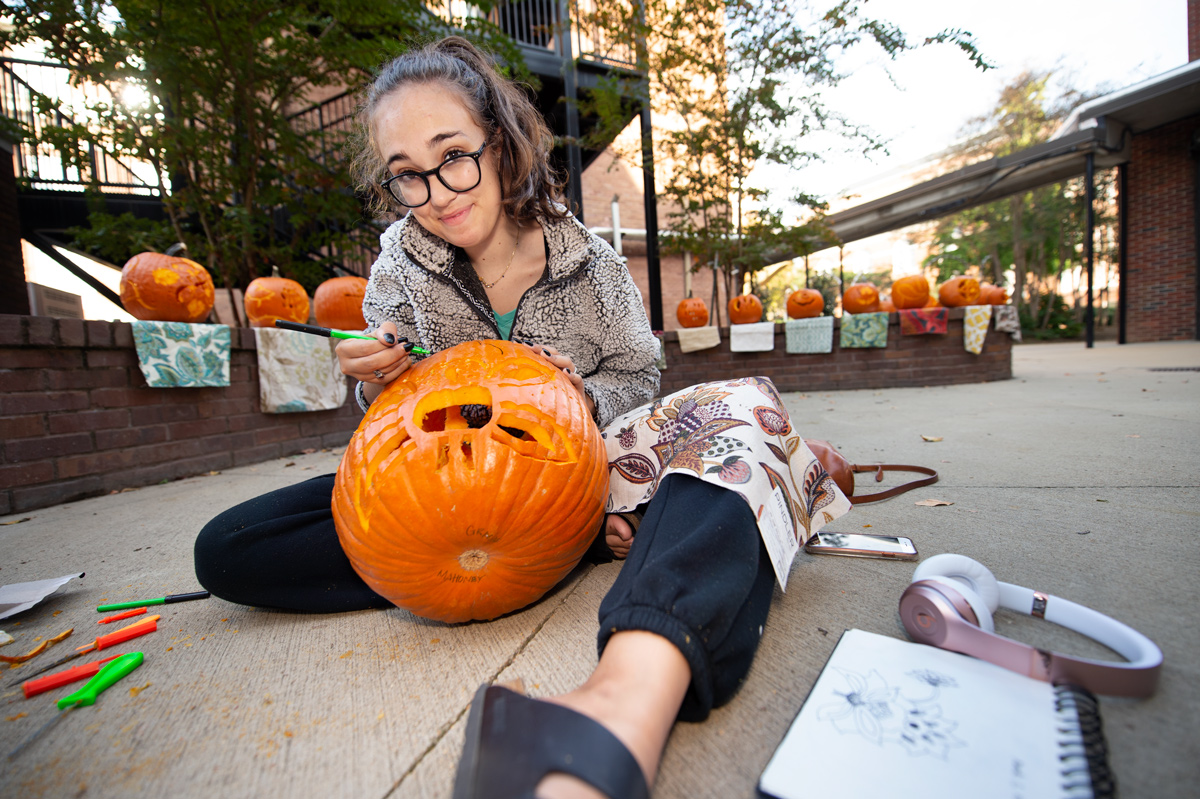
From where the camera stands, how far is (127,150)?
3939 millimetres

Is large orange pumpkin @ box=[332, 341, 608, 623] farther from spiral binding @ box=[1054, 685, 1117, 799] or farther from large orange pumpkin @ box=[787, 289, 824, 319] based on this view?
large orange pumpkin @ box=[787, 289, 824, 319]

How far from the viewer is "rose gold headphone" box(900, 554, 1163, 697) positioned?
0.69 metres

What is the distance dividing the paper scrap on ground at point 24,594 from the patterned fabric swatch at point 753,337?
506 cm

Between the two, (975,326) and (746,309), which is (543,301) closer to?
(746,309)

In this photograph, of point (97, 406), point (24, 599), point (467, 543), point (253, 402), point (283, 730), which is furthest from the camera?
point (253, 402)

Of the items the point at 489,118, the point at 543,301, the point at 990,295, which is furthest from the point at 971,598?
the point at 990,295

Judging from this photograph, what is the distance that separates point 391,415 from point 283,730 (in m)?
0.52

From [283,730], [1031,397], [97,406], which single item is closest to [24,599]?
[283,730]

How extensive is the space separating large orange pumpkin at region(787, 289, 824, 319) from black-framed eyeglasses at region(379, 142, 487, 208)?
5012 millimetres

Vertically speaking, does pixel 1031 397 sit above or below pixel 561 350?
below

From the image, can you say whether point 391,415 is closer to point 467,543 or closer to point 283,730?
point 467,543

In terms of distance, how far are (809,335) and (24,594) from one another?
217 inches

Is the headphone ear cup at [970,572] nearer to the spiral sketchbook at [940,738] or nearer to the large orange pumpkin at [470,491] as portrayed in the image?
the spiral sketchbook at [940,738]

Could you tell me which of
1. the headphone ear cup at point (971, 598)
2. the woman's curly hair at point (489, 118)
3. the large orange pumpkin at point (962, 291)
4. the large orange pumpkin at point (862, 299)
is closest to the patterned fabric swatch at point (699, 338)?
the large orange pumpkin at point (862, 299)
